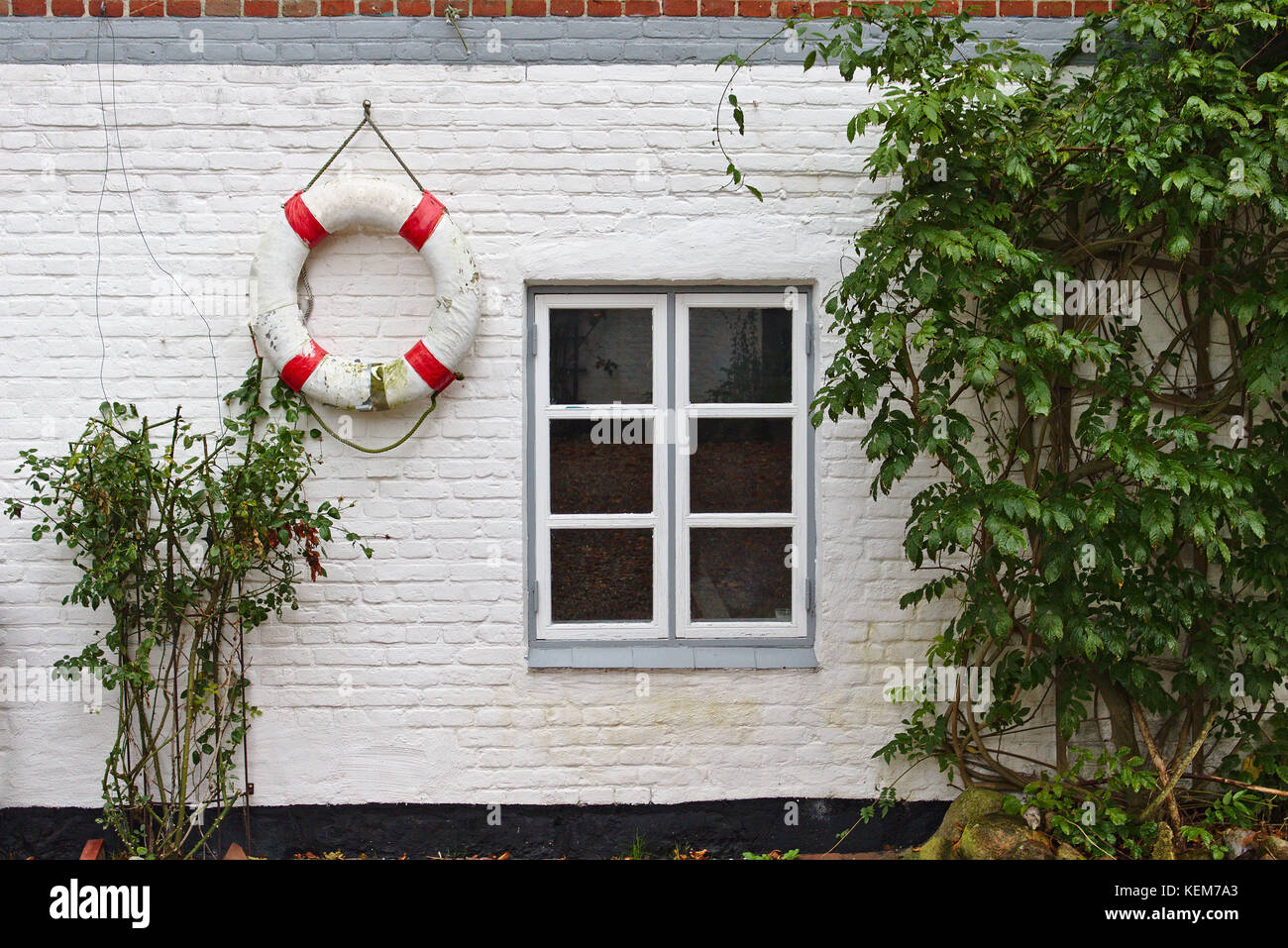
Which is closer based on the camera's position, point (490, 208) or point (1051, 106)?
point (1051, 106)

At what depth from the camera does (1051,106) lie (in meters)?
3.20

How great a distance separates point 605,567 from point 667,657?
1.27ft

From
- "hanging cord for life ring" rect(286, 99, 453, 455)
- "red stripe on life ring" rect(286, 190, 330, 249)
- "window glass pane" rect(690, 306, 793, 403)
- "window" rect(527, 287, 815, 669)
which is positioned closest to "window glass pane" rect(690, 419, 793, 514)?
"window" rect(527, 287, 815, 669)

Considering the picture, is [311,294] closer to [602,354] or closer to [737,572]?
[602,354]

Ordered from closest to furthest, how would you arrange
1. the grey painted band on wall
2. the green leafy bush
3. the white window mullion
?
the green leafy bush, the grey painted band on wall, the white window mullion

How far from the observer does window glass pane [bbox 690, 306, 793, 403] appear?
3570 mm

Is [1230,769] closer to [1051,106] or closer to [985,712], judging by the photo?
[985,712]

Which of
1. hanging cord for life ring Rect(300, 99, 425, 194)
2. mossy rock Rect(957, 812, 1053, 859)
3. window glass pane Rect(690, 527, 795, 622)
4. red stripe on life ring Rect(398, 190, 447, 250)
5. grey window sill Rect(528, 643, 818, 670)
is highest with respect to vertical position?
hanging cord for life ring Rect(300, 99, 425, 194)

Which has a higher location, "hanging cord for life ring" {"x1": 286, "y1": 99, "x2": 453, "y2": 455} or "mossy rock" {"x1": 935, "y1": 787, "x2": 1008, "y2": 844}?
"hanging cord for life ring" {"x1": 286, "y1": 99, "x2": 453, "y2": 455}

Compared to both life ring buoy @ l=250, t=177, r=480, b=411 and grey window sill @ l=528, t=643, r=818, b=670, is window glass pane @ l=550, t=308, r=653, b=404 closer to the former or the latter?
life ring buoy @ l=250, t=177, r=480, b=411

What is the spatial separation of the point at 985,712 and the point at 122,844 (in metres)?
3.01

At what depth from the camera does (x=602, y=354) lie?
11.7 ft

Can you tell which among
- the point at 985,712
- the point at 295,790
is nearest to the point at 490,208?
the point at 295,790

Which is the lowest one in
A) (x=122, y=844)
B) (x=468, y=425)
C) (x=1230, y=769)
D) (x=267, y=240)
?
(x=122, y=844)
